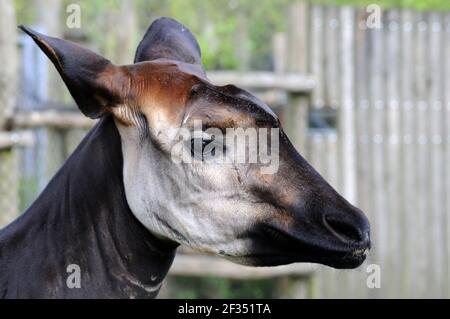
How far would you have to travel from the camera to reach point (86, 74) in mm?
2660

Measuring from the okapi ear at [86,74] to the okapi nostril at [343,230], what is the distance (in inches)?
28.5

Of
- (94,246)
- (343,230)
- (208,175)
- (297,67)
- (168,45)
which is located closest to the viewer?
(343,230)

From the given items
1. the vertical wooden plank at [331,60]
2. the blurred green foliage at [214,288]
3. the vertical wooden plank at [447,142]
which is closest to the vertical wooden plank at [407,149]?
the vertical wooden plank at [447,142]

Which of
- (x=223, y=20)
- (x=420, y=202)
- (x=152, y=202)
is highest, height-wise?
(x=223, y=20)

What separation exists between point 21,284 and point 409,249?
5.57 meters

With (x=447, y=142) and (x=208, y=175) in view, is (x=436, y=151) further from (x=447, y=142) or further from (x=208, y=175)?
(x=208, y=175)

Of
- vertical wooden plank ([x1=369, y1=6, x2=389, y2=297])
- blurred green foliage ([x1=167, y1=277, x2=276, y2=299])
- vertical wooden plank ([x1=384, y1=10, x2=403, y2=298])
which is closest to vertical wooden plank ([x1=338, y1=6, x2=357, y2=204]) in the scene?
vertical wooden plank ([x1=369, y1=6, x2=389, y2=297])

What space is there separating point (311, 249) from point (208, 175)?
37cm

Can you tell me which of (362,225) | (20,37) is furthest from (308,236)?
(20,37)

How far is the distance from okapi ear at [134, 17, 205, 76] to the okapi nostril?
30.6 inches

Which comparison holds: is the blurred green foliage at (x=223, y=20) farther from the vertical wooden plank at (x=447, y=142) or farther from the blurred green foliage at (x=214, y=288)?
the blurred green foliage at (x=214, y=288)

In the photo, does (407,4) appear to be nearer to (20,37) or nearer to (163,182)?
(20,37)

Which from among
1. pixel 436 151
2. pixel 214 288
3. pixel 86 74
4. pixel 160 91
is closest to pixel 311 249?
pixel 160 91
